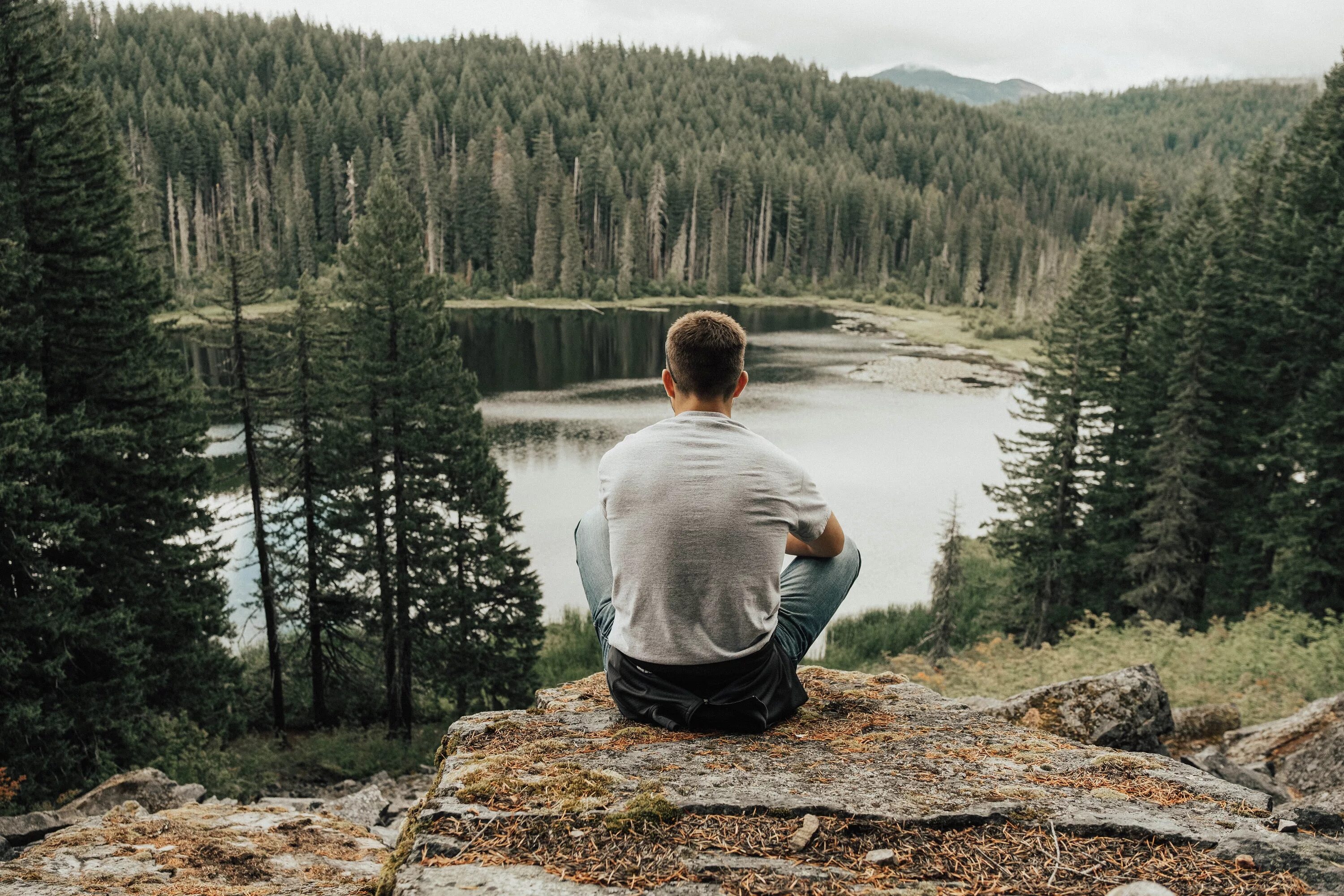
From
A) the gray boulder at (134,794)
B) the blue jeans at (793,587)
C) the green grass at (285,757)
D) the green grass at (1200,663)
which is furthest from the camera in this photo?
the green grass at (285,757)

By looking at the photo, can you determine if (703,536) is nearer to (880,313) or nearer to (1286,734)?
(1286,734)

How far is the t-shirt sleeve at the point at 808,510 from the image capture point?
3664mm

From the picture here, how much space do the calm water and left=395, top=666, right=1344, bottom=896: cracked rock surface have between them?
1829cm

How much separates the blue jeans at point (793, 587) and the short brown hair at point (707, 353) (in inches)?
31.3

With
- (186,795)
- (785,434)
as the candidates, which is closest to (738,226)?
(785,434)

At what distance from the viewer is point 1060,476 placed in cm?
2198

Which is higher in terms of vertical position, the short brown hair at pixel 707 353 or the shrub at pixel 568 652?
the short brown hair at pixel 707 353

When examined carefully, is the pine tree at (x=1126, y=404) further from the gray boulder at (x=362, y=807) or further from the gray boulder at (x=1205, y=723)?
the gray boulder at (x=362, y=807)

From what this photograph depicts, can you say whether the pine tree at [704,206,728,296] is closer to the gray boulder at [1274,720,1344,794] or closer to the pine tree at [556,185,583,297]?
the pine tree at [556,185,583,297]

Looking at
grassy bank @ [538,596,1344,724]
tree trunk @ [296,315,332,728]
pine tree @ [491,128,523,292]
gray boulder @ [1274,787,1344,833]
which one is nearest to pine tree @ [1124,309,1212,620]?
grassy bank @ [538,596,1344,724]

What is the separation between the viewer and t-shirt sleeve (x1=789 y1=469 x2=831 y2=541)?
144 inches

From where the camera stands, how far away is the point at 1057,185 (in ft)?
526

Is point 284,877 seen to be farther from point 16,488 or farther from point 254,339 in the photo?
point 254,339

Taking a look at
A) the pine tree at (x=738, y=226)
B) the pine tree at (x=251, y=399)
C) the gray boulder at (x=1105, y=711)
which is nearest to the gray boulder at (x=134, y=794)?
the gray boulder at (x=1105, y=711)
